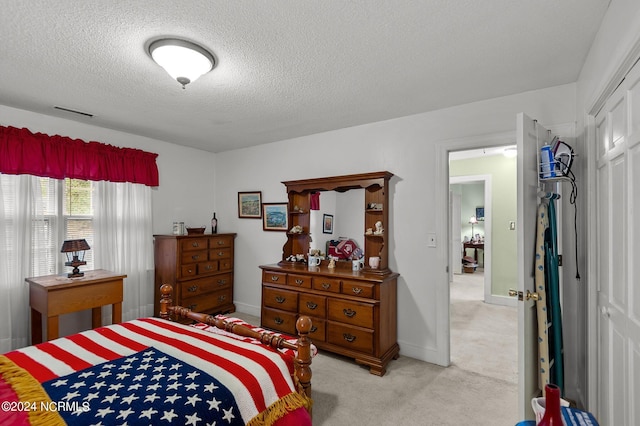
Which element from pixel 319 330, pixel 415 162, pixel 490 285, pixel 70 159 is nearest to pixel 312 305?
pixel 319 330

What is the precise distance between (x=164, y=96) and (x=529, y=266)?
319 centimetres

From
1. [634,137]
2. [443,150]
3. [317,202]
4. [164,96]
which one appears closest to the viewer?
[634,137]

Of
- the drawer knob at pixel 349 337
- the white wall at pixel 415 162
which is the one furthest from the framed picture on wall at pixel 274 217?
the drawer knob at pixel 349 337

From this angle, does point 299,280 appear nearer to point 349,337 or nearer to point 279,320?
point 279,320

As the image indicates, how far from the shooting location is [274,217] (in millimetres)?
4527

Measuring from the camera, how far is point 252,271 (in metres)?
4.76

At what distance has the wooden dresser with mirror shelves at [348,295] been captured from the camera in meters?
3.02

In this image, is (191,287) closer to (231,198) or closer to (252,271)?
(252,271)

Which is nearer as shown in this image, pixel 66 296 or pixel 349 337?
pixel 66 296

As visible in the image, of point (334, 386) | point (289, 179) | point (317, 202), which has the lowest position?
point (334, 386)

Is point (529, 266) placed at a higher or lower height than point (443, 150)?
lower

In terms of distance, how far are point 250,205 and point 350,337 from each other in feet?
8.27

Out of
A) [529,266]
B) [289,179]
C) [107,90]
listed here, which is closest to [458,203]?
[289,179]

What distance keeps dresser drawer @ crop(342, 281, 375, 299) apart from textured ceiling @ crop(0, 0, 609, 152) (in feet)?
5.66
